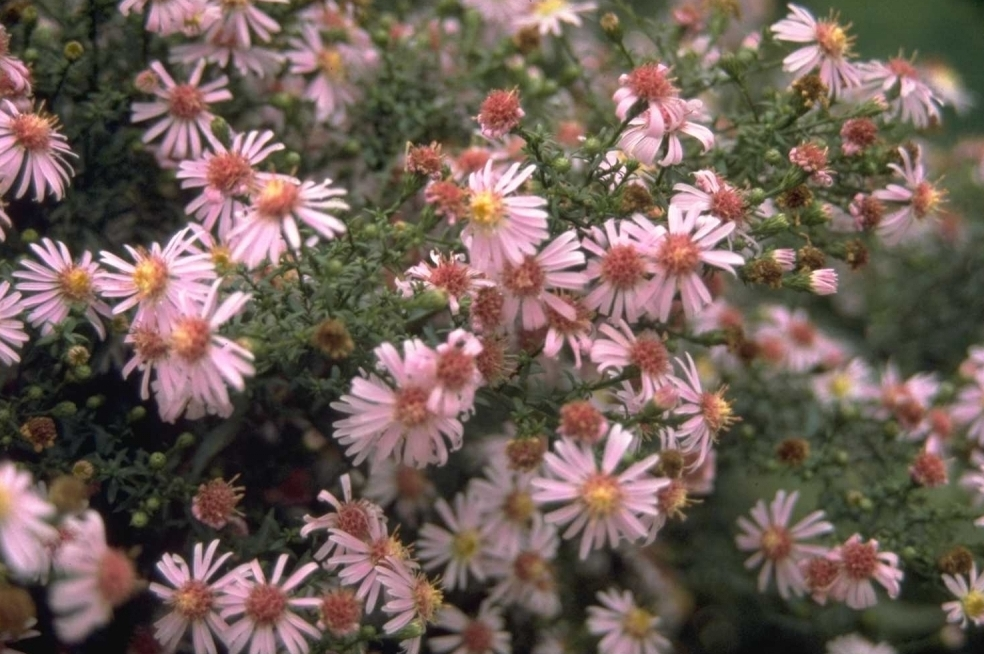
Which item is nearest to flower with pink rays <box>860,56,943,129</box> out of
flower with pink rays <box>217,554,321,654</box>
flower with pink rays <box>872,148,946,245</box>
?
flower with pink rays <box>872,148,946,245</box>

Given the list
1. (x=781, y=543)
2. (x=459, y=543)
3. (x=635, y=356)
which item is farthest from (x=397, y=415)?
(x=781, y=543)

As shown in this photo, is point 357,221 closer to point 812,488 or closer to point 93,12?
point 93,12

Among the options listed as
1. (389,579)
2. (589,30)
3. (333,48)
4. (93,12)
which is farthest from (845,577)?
(589,30)

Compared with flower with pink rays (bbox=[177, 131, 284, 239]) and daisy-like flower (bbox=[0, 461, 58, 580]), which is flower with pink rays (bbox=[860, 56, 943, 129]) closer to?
flower with pink rays (bbox=[177, 131, 284, 239])

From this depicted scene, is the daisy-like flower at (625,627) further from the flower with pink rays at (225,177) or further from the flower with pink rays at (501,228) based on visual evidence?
the flower with pink rays at (225,177)

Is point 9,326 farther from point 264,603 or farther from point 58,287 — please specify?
point 264,603
